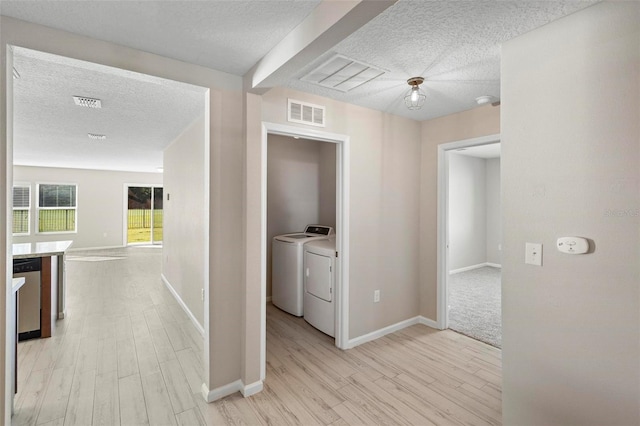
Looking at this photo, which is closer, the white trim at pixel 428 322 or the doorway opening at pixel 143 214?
the white trim at pixel 428 322

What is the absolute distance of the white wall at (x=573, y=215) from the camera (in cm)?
140

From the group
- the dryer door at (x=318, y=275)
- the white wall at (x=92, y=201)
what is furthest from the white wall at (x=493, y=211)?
the white wall at (x=92, y=201)

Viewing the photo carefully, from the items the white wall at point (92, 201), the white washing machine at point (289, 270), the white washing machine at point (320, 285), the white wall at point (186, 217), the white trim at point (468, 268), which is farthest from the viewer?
the white wall at point (92, 201)

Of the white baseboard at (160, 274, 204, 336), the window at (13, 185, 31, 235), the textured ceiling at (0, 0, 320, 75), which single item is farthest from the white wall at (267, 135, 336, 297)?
the window at (13, 185, 31, 235)

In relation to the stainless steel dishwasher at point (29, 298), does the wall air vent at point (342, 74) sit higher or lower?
higher

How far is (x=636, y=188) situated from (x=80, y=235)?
36.6 ft

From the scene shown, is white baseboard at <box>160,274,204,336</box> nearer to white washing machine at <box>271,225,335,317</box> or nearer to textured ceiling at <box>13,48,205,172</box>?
white washing machine at <box>271,225,335,317</box>

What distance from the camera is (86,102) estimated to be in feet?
9.12

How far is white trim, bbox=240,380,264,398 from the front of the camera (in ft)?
7.34

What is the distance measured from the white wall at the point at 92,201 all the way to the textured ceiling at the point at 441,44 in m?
8.88

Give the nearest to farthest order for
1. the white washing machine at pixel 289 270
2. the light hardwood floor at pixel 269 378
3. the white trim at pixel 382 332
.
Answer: the light hardwood floor at pixel 269 378
the white trim at pixel 382 332
the white washing machine at pixel 289 270

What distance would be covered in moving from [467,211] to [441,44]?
530 cm

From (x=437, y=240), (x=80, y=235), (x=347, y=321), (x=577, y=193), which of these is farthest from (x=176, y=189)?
(x=80, y=235)

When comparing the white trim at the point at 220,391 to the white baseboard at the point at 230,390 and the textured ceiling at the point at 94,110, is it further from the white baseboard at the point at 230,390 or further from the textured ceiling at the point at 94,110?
the textured ceiling at the point at 94,110
